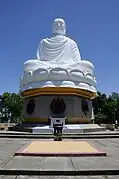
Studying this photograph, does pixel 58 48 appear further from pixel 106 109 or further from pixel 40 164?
pixel 106 109

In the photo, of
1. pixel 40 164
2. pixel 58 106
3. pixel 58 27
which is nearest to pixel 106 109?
pixel 58 27

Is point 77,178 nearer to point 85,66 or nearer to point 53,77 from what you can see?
point 53,77

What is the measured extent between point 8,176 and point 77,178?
151cm

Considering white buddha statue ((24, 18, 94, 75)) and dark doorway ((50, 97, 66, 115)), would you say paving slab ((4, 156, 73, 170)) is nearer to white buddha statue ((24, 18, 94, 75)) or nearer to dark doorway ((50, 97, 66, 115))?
dark doorway ((50, 97, 66, 115))

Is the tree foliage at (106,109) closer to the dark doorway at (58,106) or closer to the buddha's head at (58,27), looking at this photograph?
the buddha's head at (58,27)

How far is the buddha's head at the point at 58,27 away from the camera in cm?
2992

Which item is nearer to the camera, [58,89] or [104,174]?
[104,174]

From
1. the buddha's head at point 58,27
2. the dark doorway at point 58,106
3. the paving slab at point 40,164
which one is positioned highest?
the buddha's head at point 58,27

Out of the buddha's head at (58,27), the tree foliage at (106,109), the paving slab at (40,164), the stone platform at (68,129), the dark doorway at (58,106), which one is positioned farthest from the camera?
the tree foliage at (106,109)

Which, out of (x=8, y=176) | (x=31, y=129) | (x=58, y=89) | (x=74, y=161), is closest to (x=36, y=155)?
(x=74, y=161)

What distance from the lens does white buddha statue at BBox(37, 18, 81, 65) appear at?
27995 mm

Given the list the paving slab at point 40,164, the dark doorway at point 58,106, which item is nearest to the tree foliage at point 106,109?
the dark doorway at point 58,106

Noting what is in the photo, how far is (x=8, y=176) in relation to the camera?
20.1ft

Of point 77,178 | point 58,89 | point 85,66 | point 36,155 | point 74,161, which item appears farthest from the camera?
point 85,66
